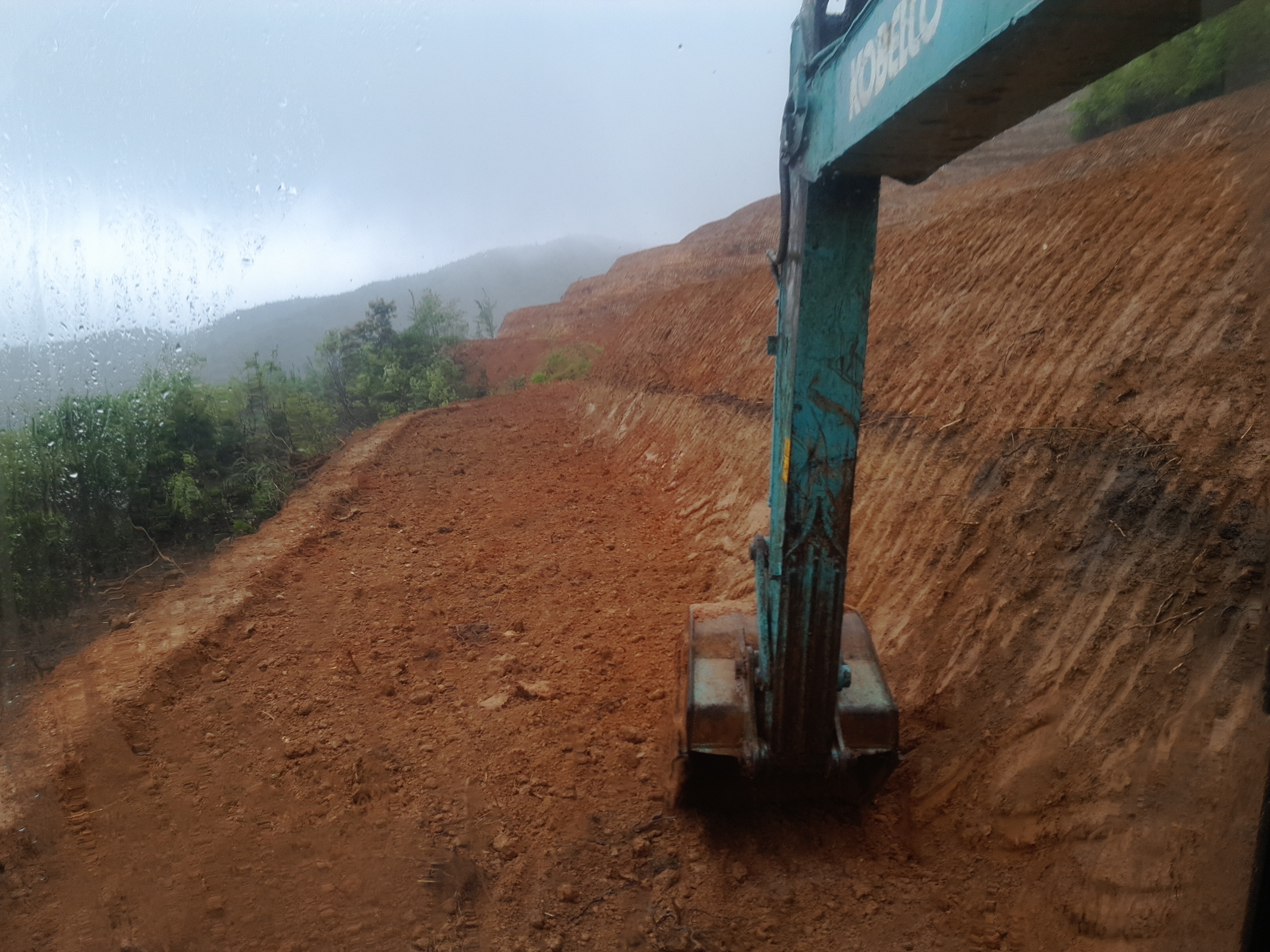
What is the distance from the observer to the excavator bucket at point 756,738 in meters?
3.07

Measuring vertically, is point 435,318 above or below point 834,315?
above

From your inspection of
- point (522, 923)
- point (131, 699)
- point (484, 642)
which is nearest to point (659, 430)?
point (484, 642)

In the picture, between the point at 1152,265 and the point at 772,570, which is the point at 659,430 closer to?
the point at 1152,265

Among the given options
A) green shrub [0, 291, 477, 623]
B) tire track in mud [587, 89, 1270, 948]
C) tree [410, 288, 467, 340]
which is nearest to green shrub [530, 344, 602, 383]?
tree [410, 288, 467, 340]

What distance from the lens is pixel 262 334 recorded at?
4928 cm

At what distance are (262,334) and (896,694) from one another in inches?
2134

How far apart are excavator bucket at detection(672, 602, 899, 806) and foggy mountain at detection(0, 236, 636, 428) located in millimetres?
7261

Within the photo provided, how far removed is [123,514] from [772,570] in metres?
7.71

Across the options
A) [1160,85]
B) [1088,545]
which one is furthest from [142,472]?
[1160,85]

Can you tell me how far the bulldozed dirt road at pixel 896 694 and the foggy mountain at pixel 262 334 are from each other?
3045 mm

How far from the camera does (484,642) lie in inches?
223

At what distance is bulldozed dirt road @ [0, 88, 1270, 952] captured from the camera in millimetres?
2904

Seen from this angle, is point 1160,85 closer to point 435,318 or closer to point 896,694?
point 896,694

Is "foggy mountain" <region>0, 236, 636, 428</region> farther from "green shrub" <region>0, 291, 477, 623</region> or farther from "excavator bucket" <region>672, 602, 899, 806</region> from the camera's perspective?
"excavator bucket" <region>672, 602, 899, 806</region>
